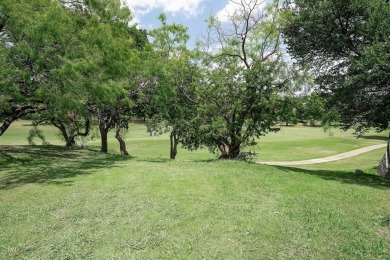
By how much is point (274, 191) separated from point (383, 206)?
3.12 m

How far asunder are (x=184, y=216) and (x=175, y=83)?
43.3ft

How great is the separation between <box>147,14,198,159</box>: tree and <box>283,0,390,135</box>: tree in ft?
20.3

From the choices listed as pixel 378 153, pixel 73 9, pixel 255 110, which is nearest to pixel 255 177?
pixel 255 110

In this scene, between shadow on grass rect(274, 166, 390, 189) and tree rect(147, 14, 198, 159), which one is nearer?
shadow on grass rect(274, 166, 390, 189)

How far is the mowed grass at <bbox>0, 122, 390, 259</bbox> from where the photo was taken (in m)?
5.72

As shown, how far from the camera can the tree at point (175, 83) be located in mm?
18594

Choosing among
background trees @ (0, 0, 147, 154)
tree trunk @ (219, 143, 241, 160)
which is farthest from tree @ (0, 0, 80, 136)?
tree trunk @ (219, 143, 241, 160)

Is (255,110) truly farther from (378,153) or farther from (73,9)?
(378,153)

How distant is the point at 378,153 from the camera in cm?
3369

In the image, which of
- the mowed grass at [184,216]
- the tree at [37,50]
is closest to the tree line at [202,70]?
the tree at [37,50]

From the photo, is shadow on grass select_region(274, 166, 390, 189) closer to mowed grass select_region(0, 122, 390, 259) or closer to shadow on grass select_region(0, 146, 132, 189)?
mowed grass select_region(0, 122, 390, 259)

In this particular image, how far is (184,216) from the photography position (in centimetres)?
718

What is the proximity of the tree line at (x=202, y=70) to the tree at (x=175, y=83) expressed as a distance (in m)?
0.07

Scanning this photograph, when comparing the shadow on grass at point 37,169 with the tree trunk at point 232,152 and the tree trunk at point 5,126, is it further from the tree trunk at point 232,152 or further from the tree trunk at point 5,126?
the tree trunk at point 232,152
